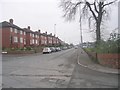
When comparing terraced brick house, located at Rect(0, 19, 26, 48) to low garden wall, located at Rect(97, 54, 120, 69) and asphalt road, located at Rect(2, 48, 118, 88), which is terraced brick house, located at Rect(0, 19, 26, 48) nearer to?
asphalt road, located at Rect(2, 48, 118, 88)

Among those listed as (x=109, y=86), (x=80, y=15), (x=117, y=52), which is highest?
(x=80, y=15)

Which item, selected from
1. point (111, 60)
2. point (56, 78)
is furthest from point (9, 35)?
point (56, 78)

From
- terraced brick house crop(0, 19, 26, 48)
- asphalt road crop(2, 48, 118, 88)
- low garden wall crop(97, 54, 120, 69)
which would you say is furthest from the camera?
terraced brick house crop(0, 19, 26, 48)

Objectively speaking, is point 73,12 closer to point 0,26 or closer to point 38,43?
point 0,26

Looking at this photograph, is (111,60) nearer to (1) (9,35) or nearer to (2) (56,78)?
(2) (56,78)

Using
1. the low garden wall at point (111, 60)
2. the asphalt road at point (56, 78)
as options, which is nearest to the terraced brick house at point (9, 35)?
the asphalt road at point (56, 78)

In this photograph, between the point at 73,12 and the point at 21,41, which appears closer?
the point at 73,12

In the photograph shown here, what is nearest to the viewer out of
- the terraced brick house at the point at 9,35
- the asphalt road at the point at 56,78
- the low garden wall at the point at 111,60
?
the asphalt road at the point at 56,78

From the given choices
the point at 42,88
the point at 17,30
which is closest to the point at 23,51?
the point at 17,30

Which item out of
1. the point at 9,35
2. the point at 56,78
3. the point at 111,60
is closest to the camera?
the point at 56,78

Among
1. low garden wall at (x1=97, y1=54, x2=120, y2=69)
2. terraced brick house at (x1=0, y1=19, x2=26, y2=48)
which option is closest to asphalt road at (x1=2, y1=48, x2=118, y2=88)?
low garden wall at (x1=97, y1=54, x2=120, y2=69)

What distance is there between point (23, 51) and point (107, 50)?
31935 millimetres

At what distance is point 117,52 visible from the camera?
16328mm

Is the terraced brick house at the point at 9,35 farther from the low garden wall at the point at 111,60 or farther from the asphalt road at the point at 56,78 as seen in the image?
the low garden wall at the point at 111,60
